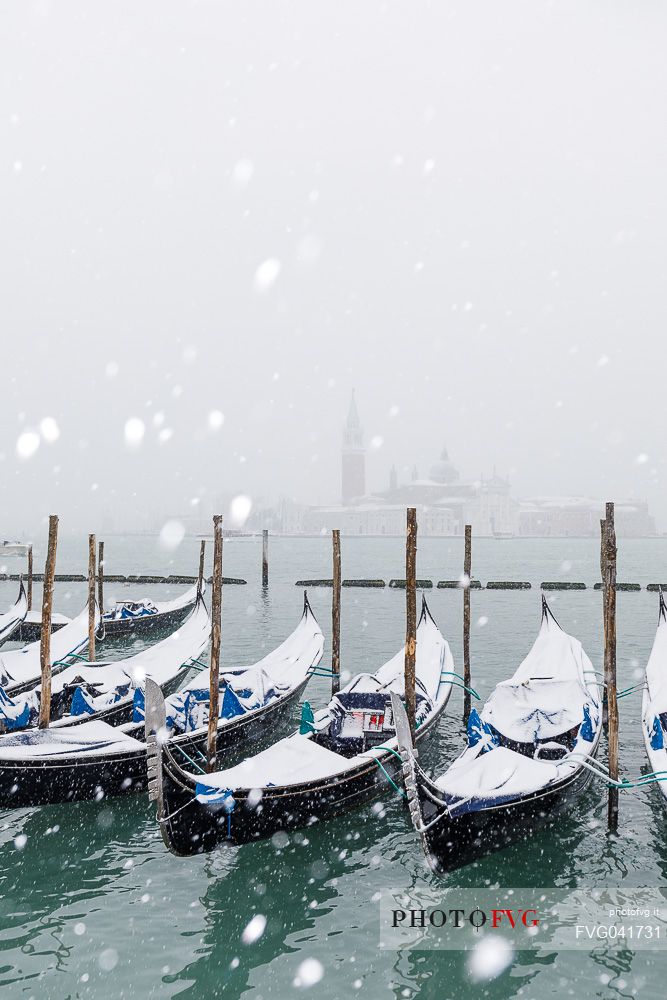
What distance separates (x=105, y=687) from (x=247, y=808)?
6555 mm

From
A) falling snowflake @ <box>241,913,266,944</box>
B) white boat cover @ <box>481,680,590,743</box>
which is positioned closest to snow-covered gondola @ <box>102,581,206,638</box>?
white boat cover @ <box>481,680,590,743</box>

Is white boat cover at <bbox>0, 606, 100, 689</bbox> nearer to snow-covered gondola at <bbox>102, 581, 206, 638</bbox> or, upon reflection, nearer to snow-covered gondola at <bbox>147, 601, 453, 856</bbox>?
snow-covered gondola at <bbox>102, 581, 206, 638</bbox>

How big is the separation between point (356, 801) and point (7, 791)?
4455 millimetres

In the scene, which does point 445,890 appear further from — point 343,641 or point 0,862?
point 343,641

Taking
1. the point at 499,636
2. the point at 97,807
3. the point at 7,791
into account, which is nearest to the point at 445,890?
the point at 97,807

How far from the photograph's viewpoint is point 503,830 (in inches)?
325

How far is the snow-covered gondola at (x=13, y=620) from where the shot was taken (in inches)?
920

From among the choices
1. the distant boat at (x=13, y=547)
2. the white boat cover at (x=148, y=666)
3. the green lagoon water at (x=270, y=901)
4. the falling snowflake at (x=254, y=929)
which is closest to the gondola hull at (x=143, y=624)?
the white boat cover at (x=148, y=666)

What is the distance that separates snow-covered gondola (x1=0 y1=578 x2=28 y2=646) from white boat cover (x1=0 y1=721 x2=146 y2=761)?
14407 mm

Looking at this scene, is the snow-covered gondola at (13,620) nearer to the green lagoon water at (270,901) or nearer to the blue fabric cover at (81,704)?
the blue fabric cover at (81,704)

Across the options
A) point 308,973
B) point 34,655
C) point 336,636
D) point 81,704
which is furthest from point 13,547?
point 308,973

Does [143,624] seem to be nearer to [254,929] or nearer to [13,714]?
[13,714]

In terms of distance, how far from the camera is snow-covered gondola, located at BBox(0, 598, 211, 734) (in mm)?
11859

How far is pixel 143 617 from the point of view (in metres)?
26.0
